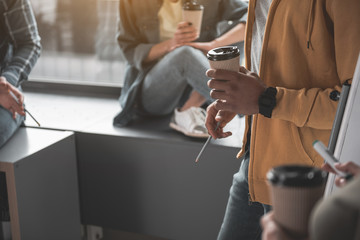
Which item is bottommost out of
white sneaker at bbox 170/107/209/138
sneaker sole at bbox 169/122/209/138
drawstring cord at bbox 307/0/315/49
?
sneaker sole at bbox 169/122/209/138

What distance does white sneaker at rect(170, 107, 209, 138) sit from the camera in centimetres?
203

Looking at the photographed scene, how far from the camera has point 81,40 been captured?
2.80 metres

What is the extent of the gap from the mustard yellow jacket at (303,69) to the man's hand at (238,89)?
53 millimetres

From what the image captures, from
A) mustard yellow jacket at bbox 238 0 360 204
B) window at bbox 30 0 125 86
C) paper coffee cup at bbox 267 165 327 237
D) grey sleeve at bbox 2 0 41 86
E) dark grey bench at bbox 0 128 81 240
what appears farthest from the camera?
window at bbox 30 0 125 86

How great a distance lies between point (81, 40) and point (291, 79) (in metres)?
1.87

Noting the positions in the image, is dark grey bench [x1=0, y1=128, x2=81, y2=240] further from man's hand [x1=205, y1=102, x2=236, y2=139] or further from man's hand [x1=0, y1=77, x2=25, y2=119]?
man's hand [x1=205, y1=102, x2=236, y2=139]

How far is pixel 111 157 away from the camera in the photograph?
2162 millimetres

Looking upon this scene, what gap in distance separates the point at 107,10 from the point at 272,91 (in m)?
1.78

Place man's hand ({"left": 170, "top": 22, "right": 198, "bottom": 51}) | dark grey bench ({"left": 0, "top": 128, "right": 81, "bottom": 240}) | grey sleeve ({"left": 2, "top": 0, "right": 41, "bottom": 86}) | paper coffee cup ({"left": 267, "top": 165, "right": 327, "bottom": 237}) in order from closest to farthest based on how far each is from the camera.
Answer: paper coffee cup ({"left": 267, "top": 165, "right": 327, "bottom": 237})
dark grey bench ({"left": 0, "top": 128, "right": 81, "bottom": 240})
man's hand ({"left": 170, "top": 22, "right": 198, "bottom": 51})
grey sleeve ({"left": 2, "top": 0, "right": 41, "bottom": 86})

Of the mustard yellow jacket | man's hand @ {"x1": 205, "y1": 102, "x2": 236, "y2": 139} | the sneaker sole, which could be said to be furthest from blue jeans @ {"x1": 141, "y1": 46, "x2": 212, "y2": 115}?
the mustard yellow jacket

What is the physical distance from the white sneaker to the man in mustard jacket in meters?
0.76

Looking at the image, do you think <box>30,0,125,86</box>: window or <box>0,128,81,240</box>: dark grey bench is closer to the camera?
<box>0,128,81,240</box>: dark grey bench

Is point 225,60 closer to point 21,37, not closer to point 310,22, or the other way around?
point 310,22

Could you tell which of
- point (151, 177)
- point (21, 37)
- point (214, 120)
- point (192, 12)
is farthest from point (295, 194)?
point (21, 37)
